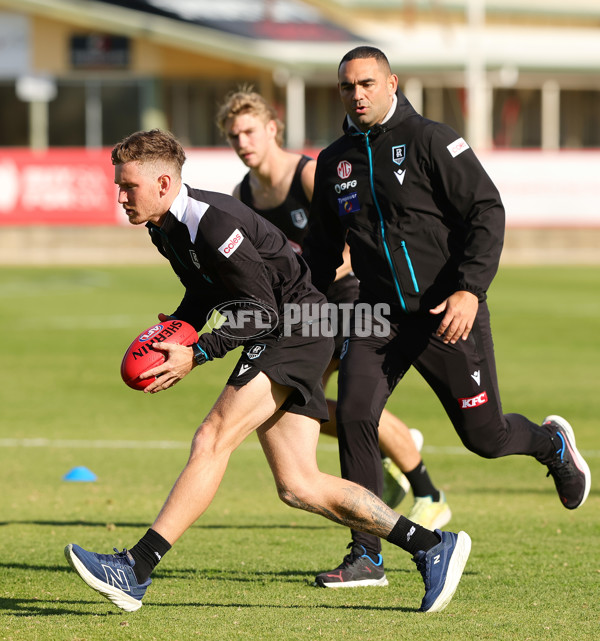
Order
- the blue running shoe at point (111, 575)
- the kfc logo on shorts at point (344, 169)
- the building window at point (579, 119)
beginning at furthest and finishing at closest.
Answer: the building window at point (579, 119) → the kfc logo on shorts at point (344, 169) → the blue running shoe at point (111, 575)

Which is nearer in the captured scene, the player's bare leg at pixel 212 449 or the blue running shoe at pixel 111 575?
the blue running shoe at pixel 111 575

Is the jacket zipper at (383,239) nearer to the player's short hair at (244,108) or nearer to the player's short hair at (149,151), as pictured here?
the player's short hair at (149,151)

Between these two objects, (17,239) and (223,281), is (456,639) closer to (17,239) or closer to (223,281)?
(223,281)

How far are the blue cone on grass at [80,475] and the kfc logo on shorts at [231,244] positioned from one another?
13.9 feet

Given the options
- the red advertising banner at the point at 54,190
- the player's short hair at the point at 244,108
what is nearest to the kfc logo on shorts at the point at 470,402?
the player's short hair at the point at 244,108

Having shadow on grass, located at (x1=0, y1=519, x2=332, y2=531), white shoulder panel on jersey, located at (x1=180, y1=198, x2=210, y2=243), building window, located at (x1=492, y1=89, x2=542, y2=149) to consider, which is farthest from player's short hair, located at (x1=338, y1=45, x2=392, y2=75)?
building window, located at (x1=492, y1=89, x2=542, y2=149)

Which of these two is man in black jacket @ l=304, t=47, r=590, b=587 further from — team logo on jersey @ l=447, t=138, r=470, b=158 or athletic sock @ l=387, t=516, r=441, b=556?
athletic sock @ l=387, t=516, r=441, b=556

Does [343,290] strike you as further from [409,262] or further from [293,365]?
[293,365]

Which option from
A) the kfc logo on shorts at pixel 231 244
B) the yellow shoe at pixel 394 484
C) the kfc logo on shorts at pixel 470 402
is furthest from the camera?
the yellow shoe at pixel 394 484

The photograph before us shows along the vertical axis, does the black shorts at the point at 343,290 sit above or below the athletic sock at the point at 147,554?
above

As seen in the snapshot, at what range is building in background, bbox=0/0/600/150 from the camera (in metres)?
38.1

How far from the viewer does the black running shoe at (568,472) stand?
6820mm

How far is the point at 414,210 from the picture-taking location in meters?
6.20

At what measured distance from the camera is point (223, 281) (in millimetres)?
5285
